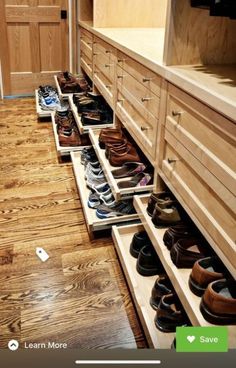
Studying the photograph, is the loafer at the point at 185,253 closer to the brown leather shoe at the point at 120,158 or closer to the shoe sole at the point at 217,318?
the shoe sole at the point at 217,318

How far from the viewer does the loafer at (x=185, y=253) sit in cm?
104

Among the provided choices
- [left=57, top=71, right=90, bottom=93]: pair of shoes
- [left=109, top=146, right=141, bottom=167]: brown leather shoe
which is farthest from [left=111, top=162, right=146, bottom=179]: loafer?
[left=57, top=71, right=90, bottom=93]: pair of shoes

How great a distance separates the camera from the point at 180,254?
1039 mm

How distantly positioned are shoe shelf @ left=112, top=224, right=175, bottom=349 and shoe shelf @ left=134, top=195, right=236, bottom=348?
6.8 inches

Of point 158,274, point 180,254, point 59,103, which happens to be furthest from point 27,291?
point 59,103

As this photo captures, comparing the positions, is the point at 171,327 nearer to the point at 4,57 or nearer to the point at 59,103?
the point at 59,103

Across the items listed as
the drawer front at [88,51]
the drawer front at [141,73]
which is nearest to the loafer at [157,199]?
the drawer front at [141,73]

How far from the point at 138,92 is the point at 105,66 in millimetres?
694

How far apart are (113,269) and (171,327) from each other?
17.3 inches

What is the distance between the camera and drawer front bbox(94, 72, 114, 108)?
1.99 m

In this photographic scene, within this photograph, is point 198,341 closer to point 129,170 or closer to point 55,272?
point 55,272

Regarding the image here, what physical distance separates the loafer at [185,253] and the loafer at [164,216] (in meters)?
0.12

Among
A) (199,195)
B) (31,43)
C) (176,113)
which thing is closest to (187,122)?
(176,113)

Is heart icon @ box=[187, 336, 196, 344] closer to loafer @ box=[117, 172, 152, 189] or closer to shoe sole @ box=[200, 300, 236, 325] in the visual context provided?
shoe sole @ box=[200, 300, 236, 325]
